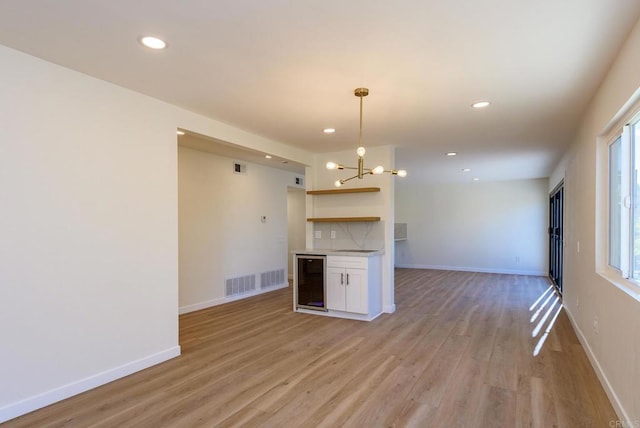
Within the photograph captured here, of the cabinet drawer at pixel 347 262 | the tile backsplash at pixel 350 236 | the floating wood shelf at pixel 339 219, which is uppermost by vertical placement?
the floating wood shelf at pixel 339 219

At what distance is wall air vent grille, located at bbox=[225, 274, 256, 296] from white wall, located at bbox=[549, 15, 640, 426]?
4.70 m

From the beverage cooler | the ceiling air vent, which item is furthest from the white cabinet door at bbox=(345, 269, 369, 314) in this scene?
the ceiling air vent

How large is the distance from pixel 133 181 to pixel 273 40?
1748 millimetres

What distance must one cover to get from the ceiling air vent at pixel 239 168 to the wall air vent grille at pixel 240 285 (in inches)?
70.6

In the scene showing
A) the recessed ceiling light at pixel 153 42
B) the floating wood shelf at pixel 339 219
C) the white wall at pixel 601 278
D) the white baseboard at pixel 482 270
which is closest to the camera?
the white wall at pixel 601 278

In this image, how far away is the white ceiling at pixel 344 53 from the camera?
1.91 m

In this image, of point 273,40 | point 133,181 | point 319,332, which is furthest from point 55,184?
point 319,332

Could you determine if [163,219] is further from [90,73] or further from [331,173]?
[331,173]

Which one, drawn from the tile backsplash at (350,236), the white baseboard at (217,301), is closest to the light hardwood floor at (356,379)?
the white baseboard at (217,301)

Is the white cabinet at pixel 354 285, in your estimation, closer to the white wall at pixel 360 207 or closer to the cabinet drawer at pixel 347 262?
the cabinet drawer at pixel 347 262

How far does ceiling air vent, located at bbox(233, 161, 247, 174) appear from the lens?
609 centimetres

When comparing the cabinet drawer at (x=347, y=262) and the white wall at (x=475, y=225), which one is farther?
the white wall at (x=475, y=225)

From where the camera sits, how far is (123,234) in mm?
2990

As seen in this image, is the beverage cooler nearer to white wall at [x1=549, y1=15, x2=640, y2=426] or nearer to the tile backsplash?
the tile backsplash
